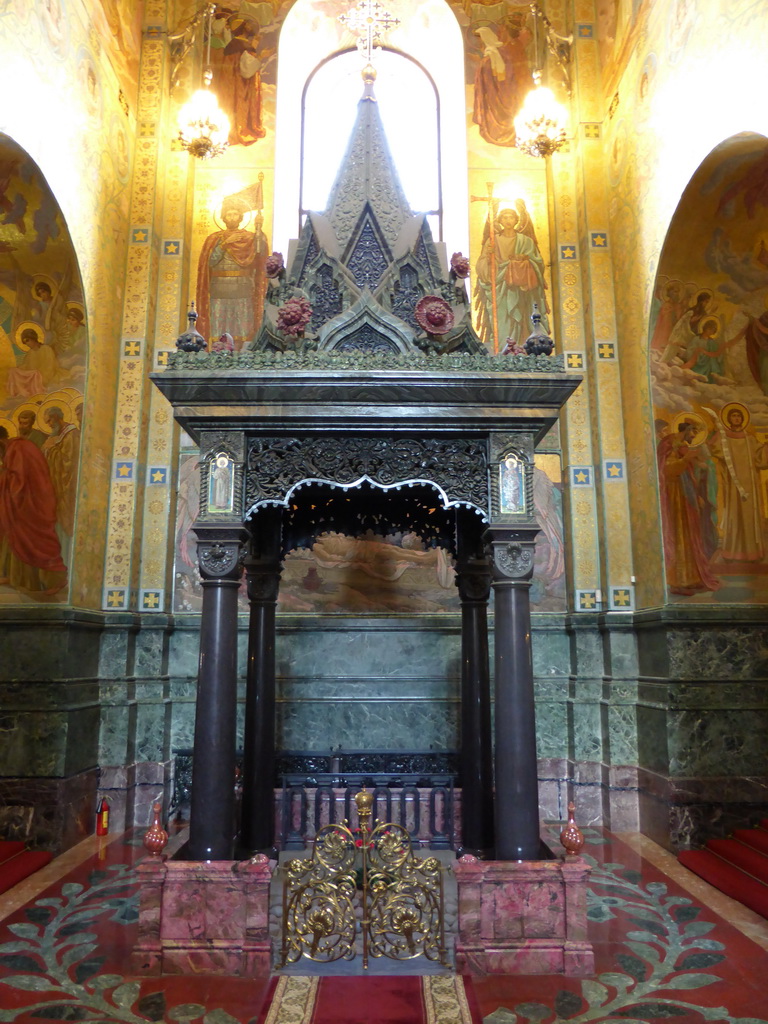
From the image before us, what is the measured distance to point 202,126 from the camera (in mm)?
11750

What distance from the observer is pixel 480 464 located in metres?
6.56

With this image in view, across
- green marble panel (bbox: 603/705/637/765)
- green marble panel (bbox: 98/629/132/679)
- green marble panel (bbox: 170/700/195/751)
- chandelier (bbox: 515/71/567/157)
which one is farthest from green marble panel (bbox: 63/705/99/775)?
chandelier (bbox: 515/71/567/157)

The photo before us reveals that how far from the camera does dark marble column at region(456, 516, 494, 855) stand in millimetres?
8172

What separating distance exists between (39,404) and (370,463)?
5.85 metres

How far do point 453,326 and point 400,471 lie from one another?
137 centimetres

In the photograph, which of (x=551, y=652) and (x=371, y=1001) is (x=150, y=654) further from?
(x=371, y=1001)

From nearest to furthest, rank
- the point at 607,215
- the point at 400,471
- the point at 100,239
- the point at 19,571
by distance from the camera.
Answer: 1. the point at 400,471
2. the point at 19,571
3. the point at 100,239
4. the point at 607,215

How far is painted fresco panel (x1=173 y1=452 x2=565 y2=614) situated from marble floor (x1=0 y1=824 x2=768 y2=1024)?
4.30 m

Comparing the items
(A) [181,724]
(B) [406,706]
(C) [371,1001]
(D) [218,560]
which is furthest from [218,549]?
(A) [181,724]

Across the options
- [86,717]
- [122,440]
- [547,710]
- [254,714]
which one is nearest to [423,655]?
[547,710]

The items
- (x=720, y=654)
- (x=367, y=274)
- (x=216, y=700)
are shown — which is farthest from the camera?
(x=720, y=654)

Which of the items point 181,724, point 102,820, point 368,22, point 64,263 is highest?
point 368,22

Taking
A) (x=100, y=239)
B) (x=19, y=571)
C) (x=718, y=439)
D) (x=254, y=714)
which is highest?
(x=100, y=239)

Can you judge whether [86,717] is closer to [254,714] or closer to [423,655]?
[254,714]
